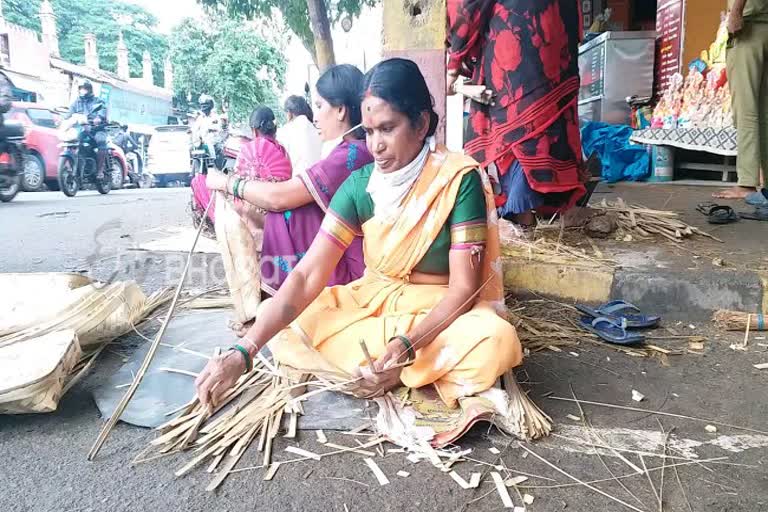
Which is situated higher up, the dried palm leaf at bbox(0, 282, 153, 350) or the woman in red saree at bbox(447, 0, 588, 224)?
the woman in red saree at bbox(447, 0, 588, 224)

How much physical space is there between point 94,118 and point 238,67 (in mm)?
7211

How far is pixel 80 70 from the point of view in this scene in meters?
17.4

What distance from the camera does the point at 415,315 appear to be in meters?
2.10

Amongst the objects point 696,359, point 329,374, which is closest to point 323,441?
point 329,374

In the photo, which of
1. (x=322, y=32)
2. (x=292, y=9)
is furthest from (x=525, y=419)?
(x=292, y=9)

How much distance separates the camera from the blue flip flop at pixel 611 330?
8.54ft

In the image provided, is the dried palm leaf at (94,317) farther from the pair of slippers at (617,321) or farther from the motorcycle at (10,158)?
the motorcycle at (10,158)

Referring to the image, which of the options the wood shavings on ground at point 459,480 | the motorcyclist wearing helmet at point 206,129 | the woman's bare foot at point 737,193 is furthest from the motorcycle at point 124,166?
the wood shavings on ground at point 459,480

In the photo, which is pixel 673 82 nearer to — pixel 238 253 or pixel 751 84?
pixel 751 84

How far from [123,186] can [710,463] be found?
13.7m

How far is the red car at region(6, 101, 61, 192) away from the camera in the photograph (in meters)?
10.4

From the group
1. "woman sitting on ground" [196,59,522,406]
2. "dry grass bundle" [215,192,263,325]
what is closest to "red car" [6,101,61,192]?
"dry grass bundle" [215,192,263,325]

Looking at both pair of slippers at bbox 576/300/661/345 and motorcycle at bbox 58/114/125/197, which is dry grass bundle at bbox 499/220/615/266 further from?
motorcycle at bbox 58/114/125/197

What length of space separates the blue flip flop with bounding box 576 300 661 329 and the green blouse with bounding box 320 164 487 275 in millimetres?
1119
